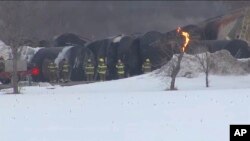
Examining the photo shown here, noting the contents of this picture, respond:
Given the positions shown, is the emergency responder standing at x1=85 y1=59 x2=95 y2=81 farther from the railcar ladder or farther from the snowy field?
the snowy field

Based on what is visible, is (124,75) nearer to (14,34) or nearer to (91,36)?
(14,34)

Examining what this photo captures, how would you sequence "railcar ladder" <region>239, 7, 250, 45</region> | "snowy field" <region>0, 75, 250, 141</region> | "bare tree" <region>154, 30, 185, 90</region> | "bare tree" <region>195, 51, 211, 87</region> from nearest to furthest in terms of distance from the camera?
1. "snowy field" <region>0, 75, 250, 141</region>
2. "bare tree" <region>195, 51, 211, 87</region>
3. "bare tree" <region>154, 30, 185, 90</region>
4. "railcar ladder" <region>239, 7, 250, 45</region>

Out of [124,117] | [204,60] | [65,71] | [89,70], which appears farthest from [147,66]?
[124,117]

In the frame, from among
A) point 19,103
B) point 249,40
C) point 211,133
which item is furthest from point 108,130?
point 249,40

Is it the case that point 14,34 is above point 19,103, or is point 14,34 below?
above

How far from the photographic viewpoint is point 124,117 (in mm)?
15148

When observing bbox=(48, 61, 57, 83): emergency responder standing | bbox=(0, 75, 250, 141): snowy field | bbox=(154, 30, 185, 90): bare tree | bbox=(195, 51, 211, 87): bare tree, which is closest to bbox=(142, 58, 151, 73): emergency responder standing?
bbox=(154, 30, 185, 90): bare tree

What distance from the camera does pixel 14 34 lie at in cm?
2498

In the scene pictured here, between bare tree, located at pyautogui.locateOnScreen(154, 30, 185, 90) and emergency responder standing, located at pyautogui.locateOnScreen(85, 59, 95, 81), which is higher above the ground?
bare tree, located at pyautogui.locateOnScreen(154, 30, 185, 90)

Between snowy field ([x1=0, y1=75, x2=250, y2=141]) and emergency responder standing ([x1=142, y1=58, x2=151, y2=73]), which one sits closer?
snowy field ([x1=0, y1=75, x2=250, y2=141])

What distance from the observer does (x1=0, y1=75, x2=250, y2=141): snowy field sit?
40.8ft

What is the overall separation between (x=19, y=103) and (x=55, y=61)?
17.0 m

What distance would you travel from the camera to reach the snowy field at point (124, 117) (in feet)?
40.8

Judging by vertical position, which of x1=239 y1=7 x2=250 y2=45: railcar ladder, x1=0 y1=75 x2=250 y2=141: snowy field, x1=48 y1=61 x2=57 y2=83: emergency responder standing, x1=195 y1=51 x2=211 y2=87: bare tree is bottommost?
x1=0 y1=75 x2=250 y2=141: snowy field
